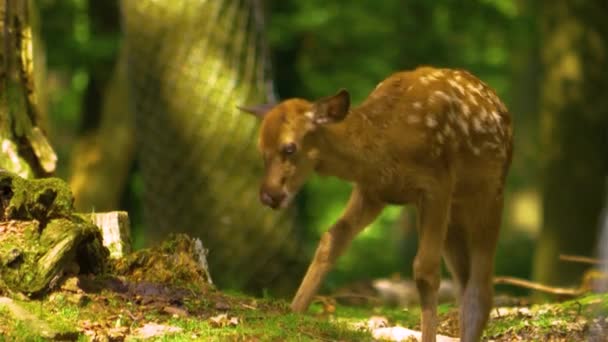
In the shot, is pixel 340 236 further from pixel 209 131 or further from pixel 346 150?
pixel 209 131

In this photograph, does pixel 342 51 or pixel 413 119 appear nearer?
pixel 413 119

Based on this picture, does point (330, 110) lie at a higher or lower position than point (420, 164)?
higher

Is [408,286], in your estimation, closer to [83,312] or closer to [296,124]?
[296,124]

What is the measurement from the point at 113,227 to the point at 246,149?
338 cm

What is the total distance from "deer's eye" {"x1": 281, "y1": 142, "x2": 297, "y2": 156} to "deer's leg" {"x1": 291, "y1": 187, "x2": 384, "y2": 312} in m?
0.65

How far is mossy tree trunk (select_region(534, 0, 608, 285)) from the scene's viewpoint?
1603 centimetres

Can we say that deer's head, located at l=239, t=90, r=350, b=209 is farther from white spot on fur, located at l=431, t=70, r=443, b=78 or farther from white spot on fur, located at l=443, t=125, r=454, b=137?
white spot on fur, located at l=431, t=70, r=443, b=78

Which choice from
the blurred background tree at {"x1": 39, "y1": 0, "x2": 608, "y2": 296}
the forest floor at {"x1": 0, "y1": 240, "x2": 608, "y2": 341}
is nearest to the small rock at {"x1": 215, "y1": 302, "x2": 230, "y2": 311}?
the forest floor at {"x1": 0, "y1": 240, "x2": 608, "y2": 341}

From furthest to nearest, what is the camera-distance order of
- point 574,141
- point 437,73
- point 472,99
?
1. point 574,141
2. point 437,73
3. point 472,99

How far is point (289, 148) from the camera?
6.91 meters

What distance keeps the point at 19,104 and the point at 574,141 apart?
958 centimetres

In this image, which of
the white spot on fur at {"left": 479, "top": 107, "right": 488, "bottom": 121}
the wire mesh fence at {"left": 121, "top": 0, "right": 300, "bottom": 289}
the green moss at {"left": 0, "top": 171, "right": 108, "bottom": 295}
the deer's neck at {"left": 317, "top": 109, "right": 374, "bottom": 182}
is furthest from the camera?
the wire mesh fence at {"left": 121, "top": 0, "right": 300, "bottom": 289}

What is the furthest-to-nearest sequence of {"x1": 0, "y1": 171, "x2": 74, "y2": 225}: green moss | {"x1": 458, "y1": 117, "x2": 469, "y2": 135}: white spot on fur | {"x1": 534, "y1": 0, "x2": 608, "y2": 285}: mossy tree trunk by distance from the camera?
1. {"x1": 534, "y1": 0, "x2": 608, "y2": 285}: mossy tree trunk
2. {"x1": 458, "y1": 117, "x2": 469, "y2": 135}: white spot on fur
3. {"x1": 0, "y1": 171, "x2": 74, "y2": 225}: green moss

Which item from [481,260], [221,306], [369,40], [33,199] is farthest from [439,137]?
[369,40]
